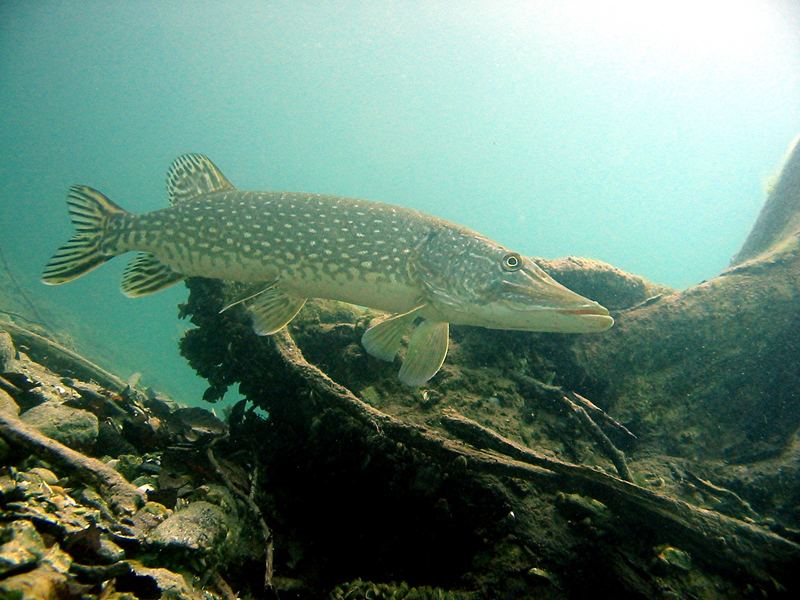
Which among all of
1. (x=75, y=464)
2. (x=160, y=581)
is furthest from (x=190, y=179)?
(x=160, y=581)

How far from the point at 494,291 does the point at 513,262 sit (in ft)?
1.24

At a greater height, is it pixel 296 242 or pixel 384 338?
pixel 296 242

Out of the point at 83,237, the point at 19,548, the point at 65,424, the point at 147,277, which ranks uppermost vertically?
the point at 83,237

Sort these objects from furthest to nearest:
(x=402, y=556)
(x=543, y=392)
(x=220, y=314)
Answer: (x=220, y=314)
(x=543, y=392)
(x=402, y=556)

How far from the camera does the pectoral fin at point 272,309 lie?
3.77 metres

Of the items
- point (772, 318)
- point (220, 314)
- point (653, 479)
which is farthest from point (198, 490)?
point (772, 318)

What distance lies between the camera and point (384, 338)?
376 centimetres

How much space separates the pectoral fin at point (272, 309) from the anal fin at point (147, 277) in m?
1.13

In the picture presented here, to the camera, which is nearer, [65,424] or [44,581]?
[44,581]

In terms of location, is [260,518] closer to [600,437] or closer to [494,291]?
[494,291]

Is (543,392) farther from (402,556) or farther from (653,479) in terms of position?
(402,556)

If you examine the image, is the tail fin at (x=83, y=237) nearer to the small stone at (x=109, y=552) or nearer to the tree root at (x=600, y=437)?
the small stone at (x=109, y=552)

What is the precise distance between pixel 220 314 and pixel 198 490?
197cm

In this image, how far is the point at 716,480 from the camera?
11.2 feet
